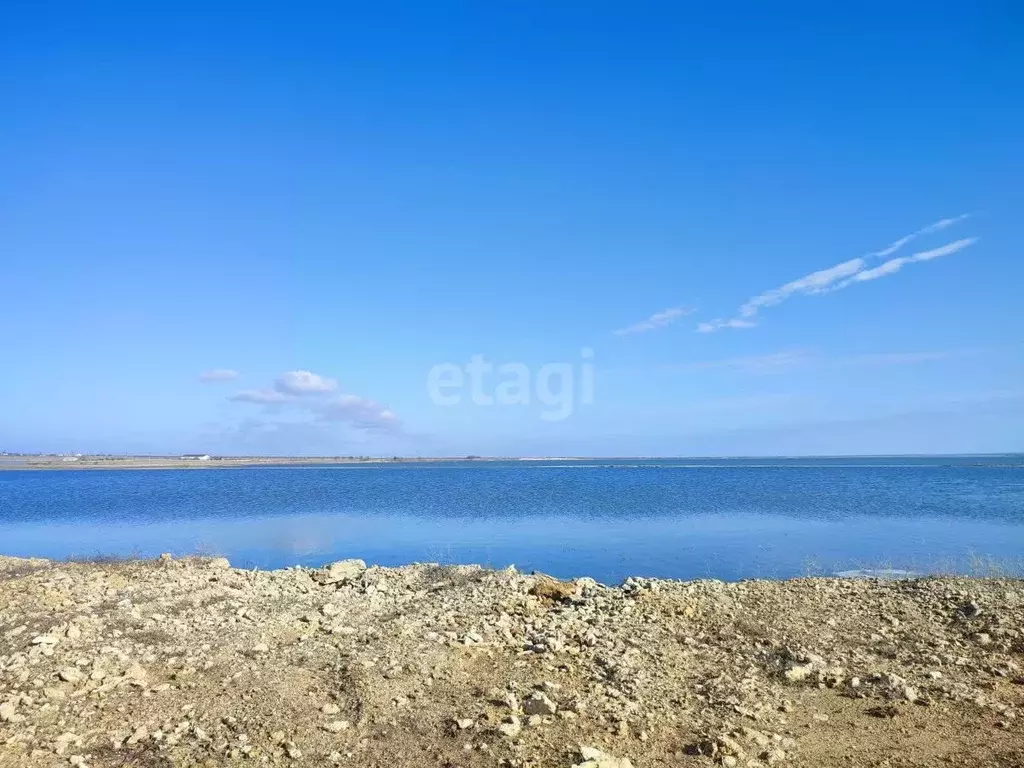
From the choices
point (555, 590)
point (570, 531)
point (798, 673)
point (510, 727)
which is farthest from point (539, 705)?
point (570, 531)

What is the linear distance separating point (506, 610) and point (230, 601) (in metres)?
4.40

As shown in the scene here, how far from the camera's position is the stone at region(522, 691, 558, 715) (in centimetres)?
679

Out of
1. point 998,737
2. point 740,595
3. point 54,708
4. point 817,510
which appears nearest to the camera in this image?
point 998,737

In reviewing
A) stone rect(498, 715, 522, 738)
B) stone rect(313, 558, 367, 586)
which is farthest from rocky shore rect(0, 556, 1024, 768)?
stone rect(313, 558, 367, 586)

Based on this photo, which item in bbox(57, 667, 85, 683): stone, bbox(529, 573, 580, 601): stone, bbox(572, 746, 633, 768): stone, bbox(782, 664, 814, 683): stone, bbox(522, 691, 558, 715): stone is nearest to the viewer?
bbox(572, 746, 633, 768): stone

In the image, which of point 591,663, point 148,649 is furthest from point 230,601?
point 591,663

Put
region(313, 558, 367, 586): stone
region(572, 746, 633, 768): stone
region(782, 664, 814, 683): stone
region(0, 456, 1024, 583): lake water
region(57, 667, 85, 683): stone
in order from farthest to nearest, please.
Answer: region(0, 456, 1024, 583): lake water → region(313, 558, 367, 586): stone → region(782, 664, 814, 683): stone → region(57, 667, 85, 683): stone → region(572, 746, 633, 768): stone

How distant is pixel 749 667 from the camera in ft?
27.0

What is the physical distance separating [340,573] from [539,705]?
7504mm

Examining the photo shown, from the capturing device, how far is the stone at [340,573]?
12.7 meters

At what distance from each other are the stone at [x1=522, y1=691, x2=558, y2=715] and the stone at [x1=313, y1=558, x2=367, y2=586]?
6474 mm

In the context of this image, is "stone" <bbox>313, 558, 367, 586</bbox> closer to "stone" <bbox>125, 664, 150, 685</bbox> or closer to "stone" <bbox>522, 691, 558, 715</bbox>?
"stone" <bbox>125, 664, 150, 685</bbox>

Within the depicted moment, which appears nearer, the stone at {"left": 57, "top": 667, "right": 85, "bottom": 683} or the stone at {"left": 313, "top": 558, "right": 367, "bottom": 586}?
the stone at {"left": 57, "top": 667, "right": 85, "bottom": 683}

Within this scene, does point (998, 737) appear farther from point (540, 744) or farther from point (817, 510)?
point (817, 510)
